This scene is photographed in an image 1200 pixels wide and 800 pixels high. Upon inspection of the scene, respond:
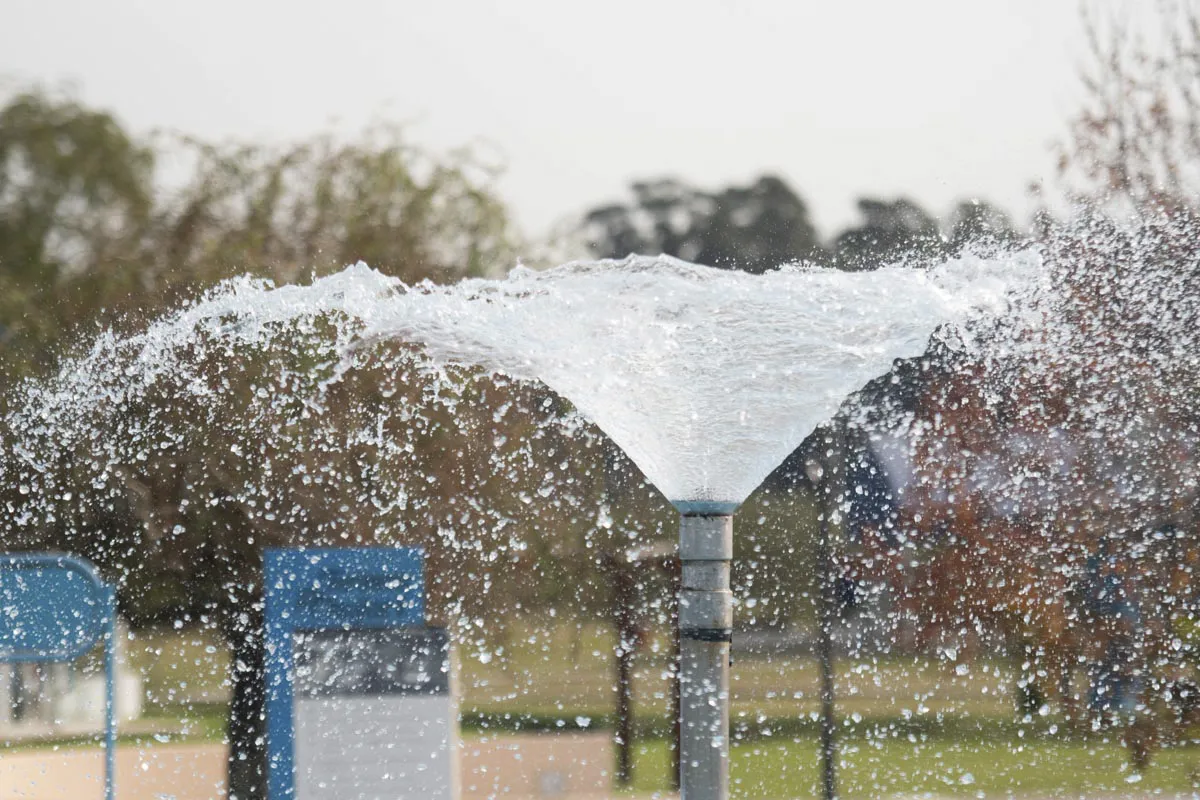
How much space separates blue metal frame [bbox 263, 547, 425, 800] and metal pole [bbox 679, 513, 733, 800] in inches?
59.3

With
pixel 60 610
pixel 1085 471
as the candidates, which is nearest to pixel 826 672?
pixel 1085 471

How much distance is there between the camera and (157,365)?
658 centimetres

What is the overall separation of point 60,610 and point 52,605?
41 millimetres

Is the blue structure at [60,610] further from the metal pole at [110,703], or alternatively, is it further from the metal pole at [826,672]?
the metal pole at [826,672]

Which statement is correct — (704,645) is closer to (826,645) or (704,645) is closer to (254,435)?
(826,645)

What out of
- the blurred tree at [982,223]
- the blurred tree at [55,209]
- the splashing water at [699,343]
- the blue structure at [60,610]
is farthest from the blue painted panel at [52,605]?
the blurred tree at [982,223]

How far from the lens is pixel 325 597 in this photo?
457 cm

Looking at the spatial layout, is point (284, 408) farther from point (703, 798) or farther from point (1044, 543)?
point (703, 798)

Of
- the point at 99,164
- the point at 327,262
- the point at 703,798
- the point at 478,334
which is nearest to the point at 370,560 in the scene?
the point at 478,334

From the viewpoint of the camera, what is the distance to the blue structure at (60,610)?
15.6 feet

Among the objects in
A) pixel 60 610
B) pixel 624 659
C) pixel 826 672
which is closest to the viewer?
pixel 60 610

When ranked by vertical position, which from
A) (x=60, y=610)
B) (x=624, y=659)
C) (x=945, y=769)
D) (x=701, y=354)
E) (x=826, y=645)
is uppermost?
(x=701, y=354)

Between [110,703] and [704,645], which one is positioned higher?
[704,645]

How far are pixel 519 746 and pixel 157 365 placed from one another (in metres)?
2.61
